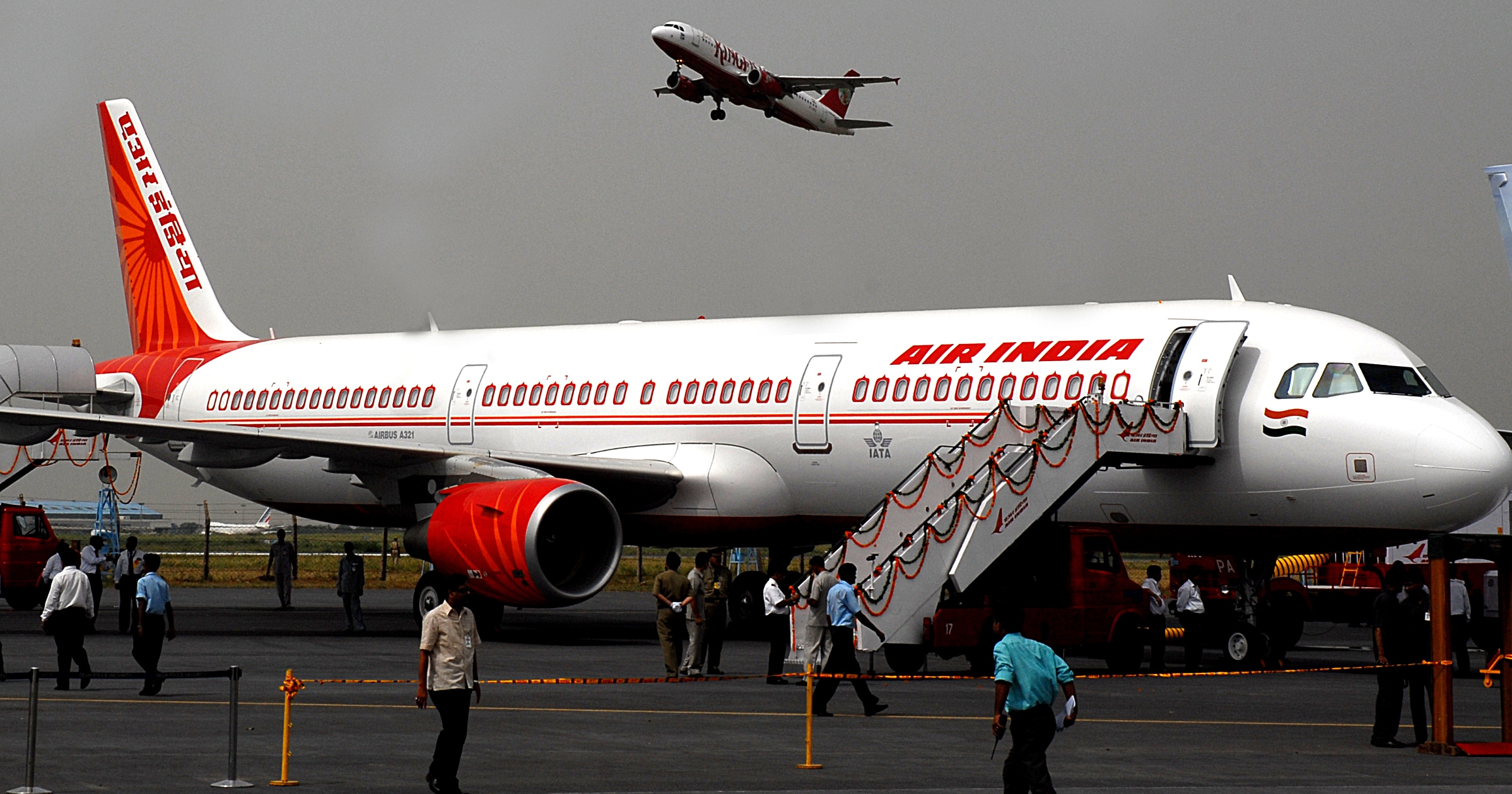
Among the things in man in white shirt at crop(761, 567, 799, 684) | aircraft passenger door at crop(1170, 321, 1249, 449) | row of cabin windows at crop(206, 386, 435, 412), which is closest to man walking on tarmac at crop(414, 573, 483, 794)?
man in white shirt at crop(761, 567, 799, 684)

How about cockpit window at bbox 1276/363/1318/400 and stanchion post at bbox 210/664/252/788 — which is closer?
stanchion post at bbox 210/664/252/788

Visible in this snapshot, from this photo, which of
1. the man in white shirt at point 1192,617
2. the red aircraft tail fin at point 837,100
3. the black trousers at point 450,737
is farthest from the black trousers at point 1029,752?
the red aircraft tail fin at point 837,100

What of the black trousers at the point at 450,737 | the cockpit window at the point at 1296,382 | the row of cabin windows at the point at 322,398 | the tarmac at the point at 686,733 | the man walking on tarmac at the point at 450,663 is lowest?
the tarmac at the point at 686,733

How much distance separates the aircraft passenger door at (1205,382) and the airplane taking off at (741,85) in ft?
58.2

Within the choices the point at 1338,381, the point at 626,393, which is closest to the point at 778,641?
the point at 1338,381

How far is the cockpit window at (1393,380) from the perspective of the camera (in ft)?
68.2

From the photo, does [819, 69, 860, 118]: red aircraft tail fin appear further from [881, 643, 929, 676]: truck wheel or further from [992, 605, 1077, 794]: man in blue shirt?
[992, 605, 1077, 794]: man in blue shirt

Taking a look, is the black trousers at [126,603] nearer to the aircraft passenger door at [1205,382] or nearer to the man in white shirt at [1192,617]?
the man in white shirt at [1192,617]

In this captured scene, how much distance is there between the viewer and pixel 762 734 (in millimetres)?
14633

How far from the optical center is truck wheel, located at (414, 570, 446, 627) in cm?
2533

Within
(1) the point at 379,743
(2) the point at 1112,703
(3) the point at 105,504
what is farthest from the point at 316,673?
(3) the point at 105,504

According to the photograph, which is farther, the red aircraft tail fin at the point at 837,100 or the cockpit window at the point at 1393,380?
the red aircraft tail fin at the point at 837,100

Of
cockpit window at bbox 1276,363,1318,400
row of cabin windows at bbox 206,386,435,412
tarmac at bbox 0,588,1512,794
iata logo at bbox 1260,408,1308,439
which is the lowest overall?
tarmac at bbox 0,588,1512,794

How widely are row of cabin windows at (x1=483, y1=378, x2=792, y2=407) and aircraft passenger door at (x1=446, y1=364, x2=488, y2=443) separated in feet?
0.82
